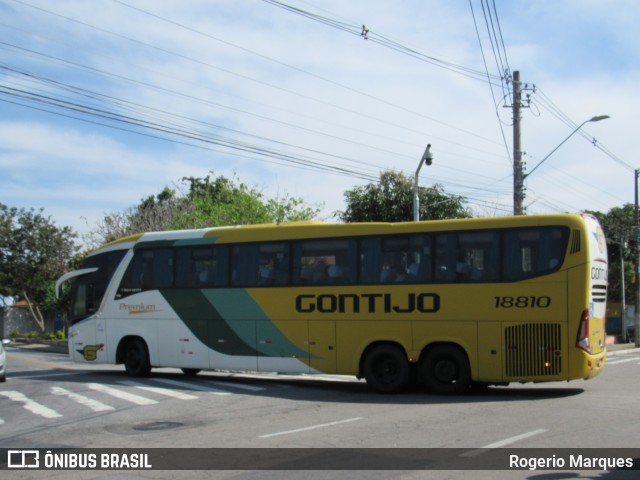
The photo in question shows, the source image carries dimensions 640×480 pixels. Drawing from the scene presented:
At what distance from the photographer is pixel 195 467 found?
8344mm

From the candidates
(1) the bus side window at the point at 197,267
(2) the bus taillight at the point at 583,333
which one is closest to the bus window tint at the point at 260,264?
(1) the bus side window at the point at 197,267

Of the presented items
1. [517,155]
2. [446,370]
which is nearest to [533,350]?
[446,370]

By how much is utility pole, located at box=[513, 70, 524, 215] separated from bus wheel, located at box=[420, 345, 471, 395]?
11.6m

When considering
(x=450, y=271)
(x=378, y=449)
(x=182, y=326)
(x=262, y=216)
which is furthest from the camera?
(x=262, y=216)

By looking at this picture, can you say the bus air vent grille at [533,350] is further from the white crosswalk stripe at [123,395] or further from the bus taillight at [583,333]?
the white crosswalk stripe at [123,395]

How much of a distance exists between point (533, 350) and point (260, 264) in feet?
21.3

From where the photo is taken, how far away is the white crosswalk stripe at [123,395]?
14414mm

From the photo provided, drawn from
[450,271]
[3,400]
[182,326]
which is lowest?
[3,400]

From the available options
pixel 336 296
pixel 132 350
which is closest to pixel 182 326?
pixel 132 350

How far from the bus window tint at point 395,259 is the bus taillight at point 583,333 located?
3.08m

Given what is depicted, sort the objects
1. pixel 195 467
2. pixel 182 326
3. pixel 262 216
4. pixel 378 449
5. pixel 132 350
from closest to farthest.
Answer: pixel 195 467, pixel 378 449, pixel 182 326, pixel 132 350, pixel 262 216

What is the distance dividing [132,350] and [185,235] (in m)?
3.65

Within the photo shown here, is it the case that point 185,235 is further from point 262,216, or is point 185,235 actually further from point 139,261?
point 262,216

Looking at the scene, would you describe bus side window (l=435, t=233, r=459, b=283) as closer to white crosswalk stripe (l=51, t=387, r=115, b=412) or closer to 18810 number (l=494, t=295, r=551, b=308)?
18810 number (l=494, t=295, r=551, b=308)
